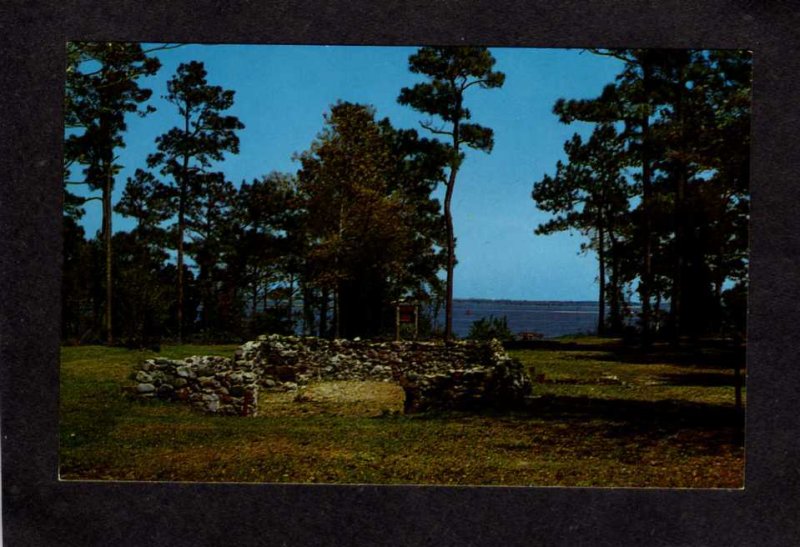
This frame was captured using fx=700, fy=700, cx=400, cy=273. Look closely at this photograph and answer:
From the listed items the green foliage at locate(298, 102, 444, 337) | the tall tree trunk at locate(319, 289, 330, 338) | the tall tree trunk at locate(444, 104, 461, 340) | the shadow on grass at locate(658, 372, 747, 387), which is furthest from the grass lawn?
the tall tree trunk at locate(444, 104, 461, 340)

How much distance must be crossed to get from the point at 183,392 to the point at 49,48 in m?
2.77

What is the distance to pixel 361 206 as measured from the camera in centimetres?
562

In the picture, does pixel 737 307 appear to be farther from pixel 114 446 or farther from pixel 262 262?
pixel 114 446

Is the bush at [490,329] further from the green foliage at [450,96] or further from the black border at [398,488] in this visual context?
the black border at [398,488]

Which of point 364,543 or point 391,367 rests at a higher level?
point 391,367

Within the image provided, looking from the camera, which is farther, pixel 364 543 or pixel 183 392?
pixel 183 392

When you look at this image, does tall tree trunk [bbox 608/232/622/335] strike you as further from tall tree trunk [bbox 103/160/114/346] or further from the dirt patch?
tall tree trunk [bbox 103/160/114/346]

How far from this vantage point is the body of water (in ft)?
18.2

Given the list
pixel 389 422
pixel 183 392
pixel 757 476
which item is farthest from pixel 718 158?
pixel 183 392

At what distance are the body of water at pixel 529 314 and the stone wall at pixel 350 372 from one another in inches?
8.0

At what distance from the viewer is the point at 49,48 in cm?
516

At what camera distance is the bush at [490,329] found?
554 centimetres

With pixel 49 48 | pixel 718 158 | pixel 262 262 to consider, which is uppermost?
pixel 49 48

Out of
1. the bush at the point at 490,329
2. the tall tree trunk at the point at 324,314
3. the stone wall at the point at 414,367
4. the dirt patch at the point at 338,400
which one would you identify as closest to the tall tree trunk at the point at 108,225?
the stone wall at the point at 414,367
